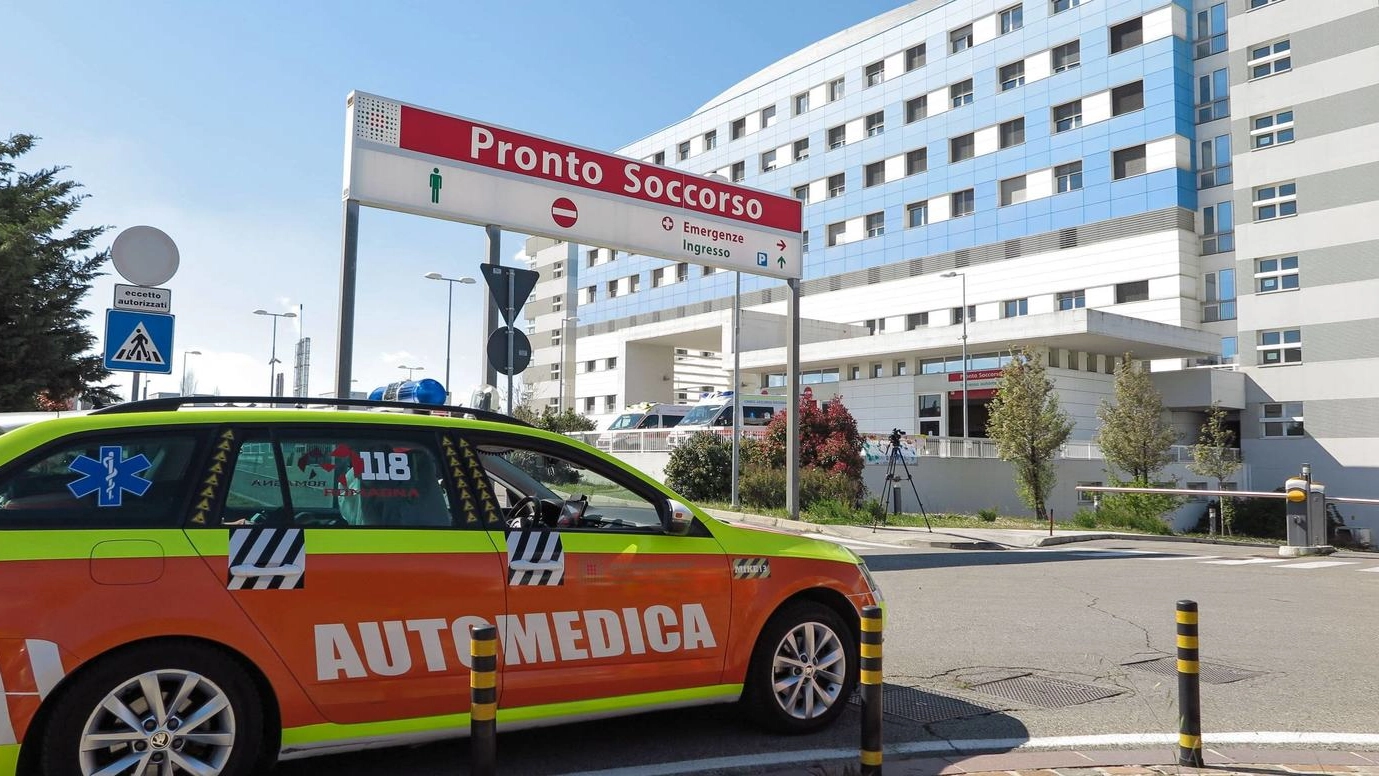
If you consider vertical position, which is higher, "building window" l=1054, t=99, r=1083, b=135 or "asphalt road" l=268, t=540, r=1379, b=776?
"building window" l=1054, t=99, r=1083, b=135

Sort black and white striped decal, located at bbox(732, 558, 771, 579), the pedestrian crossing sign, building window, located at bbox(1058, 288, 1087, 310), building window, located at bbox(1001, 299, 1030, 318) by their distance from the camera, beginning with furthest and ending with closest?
1. building window, located at bbox(1001, 299, 1030, 318)
2. building window, located at bbox(1058, 288, 1087, 310)
3. the pedestrian crossing sign
4. black and white striped decal, located at bbox(732, 558, 771, 579)

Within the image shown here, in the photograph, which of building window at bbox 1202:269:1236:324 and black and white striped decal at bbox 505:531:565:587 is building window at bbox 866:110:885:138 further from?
black and white striped decal at bbox 505:531:565:587

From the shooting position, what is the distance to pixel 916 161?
50.9 meters

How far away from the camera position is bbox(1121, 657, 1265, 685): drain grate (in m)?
6.92

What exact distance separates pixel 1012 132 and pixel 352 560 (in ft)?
156

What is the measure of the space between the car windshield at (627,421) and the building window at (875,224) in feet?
66.8

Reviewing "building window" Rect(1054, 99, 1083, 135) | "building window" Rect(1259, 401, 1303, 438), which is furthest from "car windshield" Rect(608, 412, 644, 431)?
"building window" Rect(1259, 401, 1303, 438)

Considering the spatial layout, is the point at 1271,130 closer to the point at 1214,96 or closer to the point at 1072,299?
the point at 1214,96

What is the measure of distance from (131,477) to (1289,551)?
61.7 feet

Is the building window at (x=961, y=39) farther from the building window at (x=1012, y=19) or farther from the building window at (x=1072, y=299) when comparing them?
the building window at (x=1072, y=299)

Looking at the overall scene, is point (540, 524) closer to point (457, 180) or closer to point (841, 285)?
point (457, 180)

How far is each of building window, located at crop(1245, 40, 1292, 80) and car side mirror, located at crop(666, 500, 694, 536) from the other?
143 feet

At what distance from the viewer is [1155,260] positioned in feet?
138

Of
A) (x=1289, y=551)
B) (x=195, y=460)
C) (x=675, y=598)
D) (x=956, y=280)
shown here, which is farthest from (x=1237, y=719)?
(x=956, y=280)
